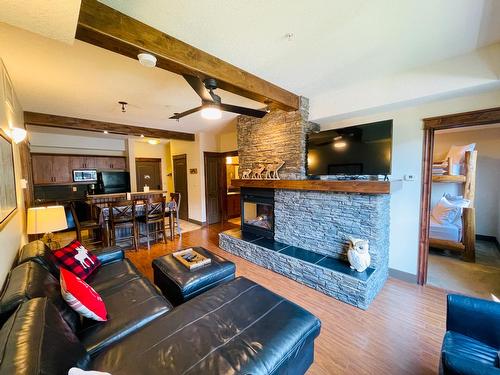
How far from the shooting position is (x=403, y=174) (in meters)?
2.91

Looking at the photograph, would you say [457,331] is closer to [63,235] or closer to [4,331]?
[4,331]

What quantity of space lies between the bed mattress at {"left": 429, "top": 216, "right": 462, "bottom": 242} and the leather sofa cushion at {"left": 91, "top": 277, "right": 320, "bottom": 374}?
3.61 meters

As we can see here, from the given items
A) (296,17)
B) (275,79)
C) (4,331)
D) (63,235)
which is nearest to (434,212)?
(275,79)

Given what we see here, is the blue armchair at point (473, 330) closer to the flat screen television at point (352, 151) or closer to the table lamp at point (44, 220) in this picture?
the flat screen television at point (352, 151)

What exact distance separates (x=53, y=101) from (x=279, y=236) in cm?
427

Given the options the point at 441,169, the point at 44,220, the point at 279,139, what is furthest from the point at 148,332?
the point at 441,169

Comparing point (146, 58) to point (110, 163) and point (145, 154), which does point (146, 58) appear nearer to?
point (110, 163)

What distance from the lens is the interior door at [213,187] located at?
6.10 m

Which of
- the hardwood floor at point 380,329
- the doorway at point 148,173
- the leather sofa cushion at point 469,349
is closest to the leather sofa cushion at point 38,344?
the hardwood floor at point 380,329

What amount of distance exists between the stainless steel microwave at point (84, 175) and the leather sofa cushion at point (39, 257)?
5206 millimetres

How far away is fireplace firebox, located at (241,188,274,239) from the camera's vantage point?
3.93 meters

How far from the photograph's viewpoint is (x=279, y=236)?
3.74m

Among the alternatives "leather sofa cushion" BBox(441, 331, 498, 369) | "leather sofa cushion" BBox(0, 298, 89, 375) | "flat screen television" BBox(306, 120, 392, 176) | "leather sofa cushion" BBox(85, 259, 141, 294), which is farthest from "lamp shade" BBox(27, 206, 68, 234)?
"leather sofa cushion" BBox(441, 331, 498, 369)

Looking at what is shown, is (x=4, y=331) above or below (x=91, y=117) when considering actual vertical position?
below
